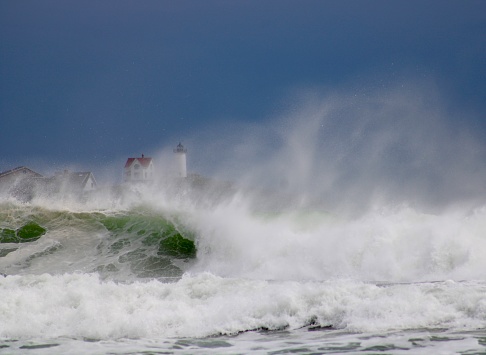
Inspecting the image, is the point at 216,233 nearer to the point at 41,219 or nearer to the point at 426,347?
the point at 41,219

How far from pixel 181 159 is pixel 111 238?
5435cm

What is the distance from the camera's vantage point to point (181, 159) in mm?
73688

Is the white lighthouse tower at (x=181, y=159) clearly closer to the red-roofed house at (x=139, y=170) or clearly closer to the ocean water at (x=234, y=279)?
the red-roofed house at (x=139, y=170)

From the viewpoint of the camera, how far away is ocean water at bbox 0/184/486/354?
8930 millimetres

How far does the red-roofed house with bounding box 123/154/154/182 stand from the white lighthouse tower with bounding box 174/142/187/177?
4317 millimetres

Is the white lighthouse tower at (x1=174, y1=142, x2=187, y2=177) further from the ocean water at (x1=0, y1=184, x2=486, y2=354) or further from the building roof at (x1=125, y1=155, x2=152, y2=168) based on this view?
the ocean water at (x1=0, y1=184, x2=486, y2=354)

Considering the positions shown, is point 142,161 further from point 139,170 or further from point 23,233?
point 23,233

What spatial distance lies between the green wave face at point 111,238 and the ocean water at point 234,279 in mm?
65

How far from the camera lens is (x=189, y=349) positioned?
336 inches

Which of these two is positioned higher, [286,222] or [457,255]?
[286,222]

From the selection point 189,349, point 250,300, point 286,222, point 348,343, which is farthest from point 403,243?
point 189,349

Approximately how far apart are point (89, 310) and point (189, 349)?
104 inches

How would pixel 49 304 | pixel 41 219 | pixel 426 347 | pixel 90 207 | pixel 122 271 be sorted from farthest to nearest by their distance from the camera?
pixel 90 207 → pixel 41 219 → pixel 122 271 → pixel 49 304 → pixel 426 347

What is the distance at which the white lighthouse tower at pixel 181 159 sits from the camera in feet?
241
